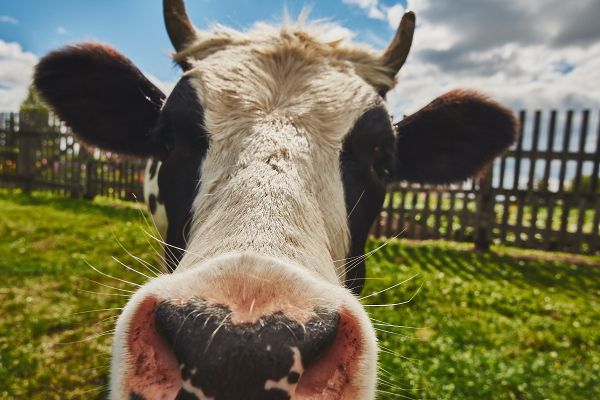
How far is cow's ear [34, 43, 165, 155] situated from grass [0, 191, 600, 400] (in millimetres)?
937

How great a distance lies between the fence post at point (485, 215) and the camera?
888 centimetres

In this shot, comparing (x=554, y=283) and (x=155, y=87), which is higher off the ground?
(x=155, y=87)

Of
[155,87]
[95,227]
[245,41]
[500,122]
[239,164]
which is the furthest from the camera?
[95,227]

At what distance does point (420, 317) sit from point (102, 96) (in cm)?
396

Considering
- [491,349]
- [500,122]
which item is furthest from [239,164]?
[491,349]

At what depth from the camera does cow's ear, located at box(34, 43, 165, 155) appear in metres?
2.69

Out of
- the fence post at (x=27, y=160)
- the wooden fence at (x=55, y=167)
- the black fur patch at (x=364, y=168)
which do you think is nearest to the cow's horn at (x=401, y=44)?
the black fur patch at (x=364, y=168)

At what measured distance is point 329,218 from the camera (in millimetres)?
1614

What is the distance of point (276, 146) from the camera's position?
1.55 m

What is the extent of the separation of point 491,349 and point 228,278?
13.5ft

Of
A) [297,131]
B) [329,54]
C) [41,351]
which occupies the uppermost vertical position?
[329,54]

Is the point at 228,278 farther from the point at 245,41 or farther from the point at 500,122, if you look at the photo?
the point at 500,122

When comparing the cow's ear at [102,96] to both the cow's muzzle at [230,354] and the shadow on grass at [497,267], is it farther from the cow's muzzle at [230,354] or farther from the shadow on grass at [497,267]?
the shadow on grass at [497,267]

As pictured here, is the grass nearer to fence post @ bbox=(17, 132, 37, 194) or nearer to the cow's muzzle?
the cow's muzzle
